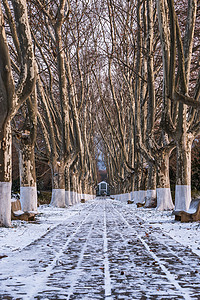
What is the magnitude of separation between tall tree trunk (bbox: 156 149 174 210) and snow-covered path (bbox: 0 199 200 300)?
36.8 feet

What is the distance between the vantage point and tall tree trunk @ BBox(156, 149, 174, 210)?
19719 mm

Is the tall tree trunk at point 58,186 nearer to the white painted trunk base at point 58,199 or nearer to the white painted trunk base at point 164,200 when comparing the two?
the white painted trunk base at point 58,199

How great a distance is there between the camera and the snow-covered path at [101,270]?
4254mm

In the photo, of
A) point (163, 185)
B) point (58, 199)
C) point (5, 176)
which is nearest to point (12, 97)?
point (5, 176)

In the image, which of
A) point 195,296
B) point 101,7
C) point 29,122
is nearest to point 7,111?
point 29,122

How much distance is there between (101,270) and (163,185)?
14.9 m

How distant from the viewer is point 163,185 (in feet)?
65.8

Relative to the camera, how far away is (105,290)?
4.38 meters

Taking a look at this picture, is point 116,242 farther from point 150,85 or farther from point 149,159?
point 149,159

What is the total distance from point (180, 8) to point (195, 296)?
19985 mm

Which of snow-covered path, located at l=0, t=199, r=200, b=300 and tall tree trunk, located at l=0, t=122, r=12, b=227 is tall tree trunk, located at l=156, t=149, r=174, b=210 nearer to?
tall tree trunk, located at l=0, t=122, r=12, b=227

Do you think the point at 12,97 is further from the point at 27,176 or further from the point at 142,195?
the point at 142,195

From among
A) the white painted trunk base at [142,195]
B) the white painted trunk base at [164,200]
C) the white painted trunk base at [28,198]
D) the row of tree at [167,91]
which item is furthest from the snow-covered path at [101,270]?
the white painted trunk base at [142,195]

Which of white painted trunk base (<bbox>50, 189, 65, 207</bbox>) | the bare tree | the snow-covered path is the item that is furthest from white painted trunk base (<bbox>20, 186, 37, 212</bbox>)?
white painted trunk base (<bbox>50, 189, 65, 207</bbox>)
